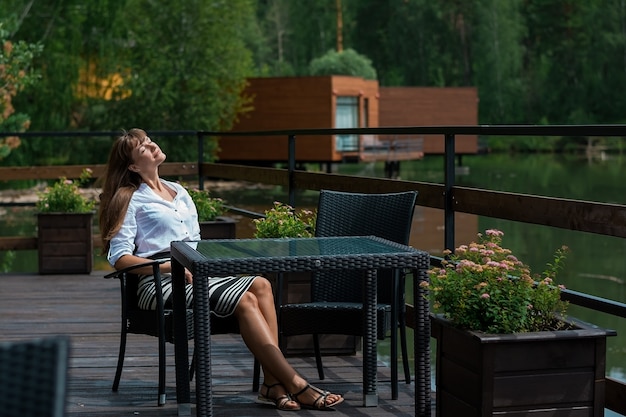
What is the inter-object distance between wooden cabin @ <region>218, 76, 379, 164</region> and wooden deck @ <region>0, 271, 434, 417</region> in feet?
86.1

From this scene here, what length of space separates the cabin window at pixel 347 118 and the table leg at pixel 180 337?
1172 inches

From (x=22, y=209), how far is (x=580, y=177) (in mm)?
17751

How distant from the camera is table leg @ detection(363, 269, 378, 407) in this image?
→ 404 cm

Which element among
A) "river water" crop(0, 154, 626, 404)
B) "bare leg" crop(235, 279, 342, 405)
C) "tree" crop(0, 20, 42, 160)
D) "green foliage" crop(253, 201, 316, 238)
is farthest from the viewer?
"tree" crop(0, 20, 42, 160)

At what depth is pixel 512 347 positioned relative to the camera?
10.2 ft

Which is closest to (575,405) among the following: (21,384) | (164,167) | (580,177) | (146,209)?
(146,209)

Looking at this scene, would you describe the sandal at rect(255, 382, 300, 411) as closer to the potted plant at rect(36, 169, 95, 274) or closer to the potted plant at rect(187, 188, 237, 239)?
the potted plant at rect(187, 188, 237, 239)

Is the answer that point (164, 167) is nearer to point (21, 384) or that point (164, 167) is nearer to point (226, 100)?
point (21, 384)

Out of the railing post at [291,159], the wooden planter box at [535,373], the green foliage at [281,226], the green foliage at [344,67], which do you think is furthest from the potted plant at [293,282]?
the green foliage at [344,67]

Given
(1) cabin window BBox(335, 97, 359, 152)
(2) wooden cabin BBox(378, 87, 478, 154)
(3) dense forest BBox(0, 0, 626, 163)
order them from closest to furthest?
(1) cabin window BBox(335, 97, 359, 152)
(2) wooden cabin BBox(378, 87, 478, 154)
(3) dense forest BBox(0, 0, 626, 163)

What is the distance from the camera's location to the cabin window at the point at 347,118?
3422 centimetres

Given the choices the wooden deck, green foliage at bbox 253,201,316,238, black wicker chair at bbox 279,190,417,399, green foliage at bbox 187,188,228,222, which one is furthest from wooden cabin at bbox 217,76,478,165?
black wicker chair at bbox 279,190,417,399

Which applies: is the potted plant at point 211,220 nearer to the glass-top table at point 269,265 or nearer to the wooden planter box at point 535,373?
the glass-top table at point 269,265

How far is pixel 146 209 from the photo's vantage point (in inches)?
166
